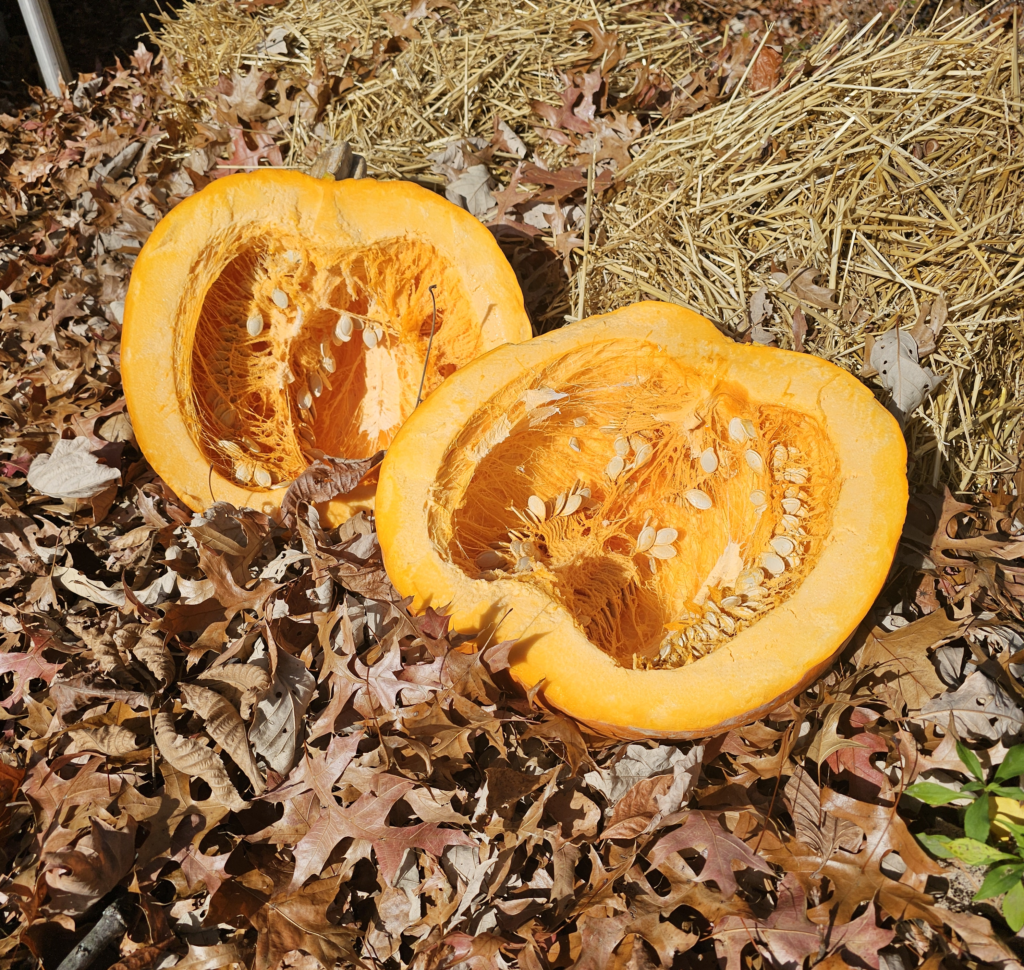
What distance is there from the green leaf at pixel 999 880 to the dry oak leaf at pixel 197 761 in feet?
6.29

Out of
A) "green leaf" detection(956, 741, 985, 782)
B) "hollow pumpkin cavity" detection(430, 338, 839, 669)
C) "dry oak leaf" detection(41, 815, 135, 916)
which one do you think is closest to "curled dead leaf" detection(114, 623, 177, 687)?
"dry oak leaf" detection(41, 815, 135, 916)

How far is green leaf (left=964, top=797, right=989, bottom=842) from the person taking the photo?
Result: 1811mm

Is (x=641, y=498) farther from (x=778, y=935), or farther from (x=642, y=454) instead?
(x=778, y=935)

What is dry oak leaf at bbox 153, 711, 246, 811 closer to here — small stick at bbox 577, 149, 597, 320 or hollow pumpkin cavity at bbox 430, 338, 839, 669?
hollow pumpkin cavity at bbox 430, 338, 839, 669

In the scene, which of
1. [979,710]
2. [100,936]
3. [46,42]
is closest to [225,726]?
[100,936]

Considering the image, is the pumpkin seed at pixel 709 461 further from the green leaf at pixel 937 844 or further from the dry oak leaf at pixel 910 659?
the green leaf at pixel 937 844

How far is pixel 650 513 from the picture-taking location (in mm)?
2768

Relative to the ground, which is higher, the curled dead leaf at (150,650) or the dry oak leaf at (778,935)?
the curled dead leaf at (150,650)

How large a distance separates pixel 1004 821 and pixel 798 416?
122 centimetres

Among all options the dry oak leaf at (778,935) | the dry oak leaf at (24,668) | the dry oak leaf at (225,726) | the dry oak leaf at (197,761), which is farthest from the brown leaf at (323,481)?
the dry oak leaf at (778,935)

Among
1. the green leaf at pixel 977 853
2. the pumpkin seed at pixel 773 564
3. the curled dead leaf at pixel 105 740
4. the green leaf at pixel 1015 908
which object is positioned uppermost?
the pumpkin seed at pixel 773 564

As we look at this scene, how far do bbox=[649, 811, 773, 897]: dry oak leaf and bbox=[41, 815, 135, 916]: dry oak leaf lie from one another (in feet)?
4.78

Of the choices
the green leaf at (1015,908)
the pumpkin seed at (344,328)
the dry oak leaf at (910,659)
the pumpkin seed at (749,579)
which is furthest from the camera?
the pumpkin seed at (344,328)

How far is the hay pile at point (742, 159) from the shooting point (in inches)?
103
